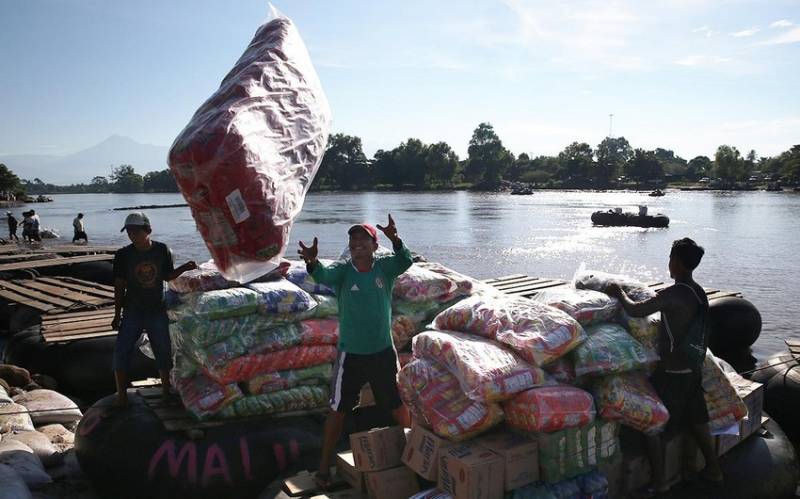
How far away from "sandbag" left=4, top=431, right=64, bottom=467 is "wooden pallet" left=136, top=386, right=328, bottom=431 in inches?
39.9

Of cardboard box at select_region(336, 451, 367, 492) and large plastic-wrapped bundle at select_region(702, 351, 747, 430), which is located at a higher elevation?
large plastic-wrapped bundle at select_region(702, 351, 747, 430)

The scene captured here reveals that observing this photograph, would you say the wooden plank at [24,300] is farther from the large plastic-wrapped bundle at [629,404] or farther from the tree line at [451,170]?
the tree line at [451,170]

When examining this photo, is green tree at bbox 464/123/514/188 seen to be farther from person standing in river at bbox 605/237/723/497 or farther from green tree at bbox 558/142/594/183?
person standing in river at bbox 605/237/723/497

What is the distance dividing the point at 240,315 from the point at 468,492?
3013mm

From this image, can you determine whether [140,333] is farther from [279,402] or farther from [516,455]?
[516,455]

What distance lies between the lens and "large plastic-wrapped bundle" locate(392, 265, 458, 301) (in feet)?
23.5

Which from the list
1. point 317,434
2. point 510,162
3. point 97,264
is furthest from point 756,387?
point 510,162

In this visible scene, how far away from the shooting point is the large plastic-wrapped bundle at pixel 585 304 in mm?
5274

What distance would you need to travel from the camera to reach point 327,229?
144ft

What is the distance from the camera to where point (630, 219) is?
144 feet

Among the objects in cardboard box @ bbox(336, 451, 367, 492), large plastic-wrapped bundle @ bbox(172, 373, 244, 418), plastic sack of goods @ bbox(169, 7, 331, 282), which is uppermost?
plastic sack of goods @ bbox(169, 7, 331, 282)

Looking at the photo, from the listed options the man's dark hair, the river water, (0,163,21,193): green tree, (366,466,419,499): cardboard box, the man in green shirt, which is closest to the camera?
(366,466,419,499): cardboard box

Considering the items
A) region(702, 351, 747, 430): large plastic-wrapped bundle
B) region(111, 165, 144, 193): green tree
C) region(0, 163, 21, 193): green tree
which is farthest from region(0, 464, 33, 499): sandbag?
region(111, 165, 144, 193): green tree

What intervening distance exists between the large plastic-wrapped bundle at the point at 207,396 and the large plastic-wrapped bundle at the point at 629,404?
3.24 meters
